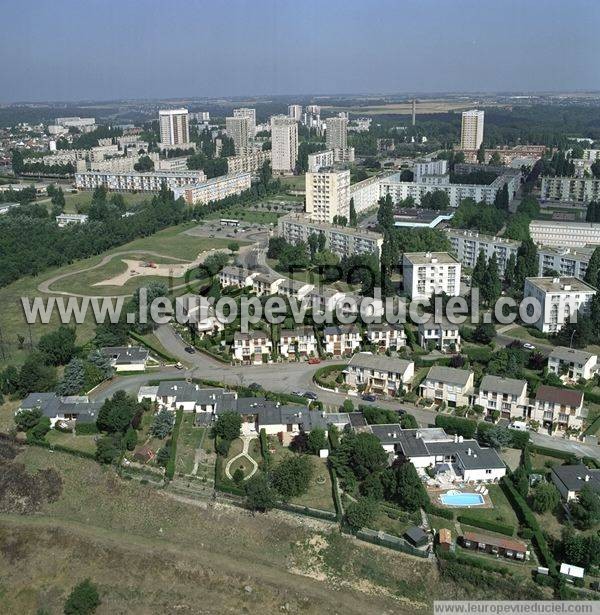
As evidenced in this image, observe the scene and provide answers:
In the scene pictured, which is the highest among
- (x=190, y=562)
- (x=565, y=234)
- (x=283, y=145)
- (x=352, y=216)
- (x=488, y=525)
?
(x=283, y=145)

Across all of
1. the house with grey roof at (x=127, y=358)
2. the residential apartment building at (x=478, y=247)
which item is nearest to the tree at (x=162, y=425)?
the house with grey roof at (x=127, y=358)

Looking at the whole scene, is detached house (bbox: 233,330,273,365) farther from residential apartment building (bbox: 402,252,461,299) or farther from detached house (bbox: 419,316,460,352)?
residential apartment building (bbox: 402,252,461,299)

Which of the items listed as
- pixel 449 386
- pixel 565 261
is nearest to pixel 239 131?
pixel 565 261

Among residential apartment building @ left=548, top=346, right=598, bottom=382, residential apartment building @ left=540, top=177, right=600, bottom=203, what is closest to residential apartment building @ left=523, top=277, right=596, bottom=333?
residential apartment building @ left=548, top=346, right=598, bottom=382

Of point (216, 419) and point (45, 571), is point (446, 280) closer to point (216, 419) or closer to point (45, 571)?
point (216, 419)

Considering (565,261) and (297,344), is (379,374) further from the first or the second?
(565,261)

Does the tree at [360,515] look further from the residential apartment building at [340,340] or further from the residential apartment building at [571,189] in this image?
the residential apartment building at [571,189]
